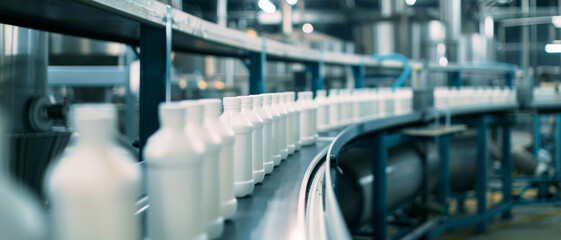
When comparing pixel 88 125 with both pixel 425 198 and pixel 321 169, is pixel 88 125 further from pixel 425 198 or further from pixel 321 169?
pixel 425 198

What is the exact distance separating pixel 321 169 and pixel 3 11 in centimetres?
84

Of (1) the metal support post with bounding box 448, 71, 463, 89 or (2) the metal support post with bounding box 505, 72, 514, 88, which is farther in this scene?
(2) the metal support post with bounding box 505, 72, 514, 88

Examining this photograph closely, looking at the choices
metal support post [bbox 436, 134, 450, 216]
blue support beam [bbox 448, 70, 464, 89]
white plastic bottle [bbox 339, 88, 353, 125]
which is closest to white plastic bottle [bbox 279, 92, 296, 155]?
white plastic bottle [bbox 339, 88, 353, 125]

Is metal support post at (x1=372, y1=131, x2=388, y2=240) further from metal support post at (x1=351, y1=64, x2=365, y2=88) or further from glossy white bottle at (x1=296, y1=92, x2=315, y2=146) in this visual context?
glossy white bottle at (x1=296, y1=92, x2=315, y2=146)

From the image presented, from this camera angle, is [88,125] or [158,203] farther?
[158,203]

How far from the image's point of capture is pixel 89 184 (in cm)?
49

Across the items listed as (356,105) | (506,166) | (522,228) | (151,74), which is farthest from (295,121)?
(522,228)

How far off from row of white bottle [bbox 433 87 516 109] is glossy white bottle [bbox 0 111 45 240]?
404 cm

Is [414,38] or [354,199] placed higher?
[414,38]

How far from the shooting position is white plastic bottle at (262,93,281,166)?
1200mm

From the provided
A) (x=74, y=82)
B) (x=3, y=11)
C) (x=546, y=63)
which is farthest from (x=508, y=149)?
(x=546, y=63)

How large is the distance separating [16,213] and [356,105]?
2.40m

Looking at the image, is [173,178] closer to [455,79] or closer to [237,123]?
[237,123]

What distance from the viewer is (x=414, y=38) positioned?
5730 mm
